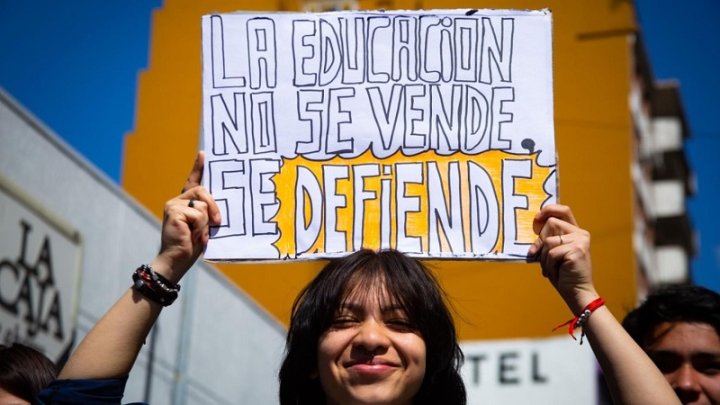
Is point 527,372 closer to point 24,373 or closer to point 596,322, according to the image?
point 24,373

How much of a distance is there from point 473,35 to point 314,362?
88 cm

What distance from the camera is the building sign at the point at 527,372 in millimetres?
13312

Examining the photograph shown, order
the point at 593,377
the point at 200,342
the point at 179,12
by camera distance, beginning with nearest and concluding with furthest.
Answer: the point at 179,12 < the point at 200,342 < the point at 593,377

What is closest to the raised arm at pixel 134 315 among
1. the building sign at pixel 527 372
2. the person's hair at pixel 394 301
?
the person's hair at pixel 394 301

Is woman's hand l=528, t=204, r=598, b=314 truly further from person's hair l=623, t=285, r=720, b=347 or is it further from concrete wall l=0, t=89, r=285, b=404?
concrete wall l=0, t=89, r=285, b=404

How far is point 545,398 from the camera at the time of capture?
13.4 metres

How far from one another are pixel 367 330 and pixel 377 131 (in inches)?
25.1

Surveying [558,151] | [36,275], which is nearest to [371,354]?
[36,275]

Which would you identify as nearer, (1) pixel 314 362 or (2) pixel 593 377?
(1) pixel 314 362

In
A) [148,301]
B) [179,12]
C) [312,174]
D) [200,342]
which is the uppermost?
[179,12]

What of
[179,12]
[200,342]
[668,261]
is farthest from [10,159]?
[668,261]

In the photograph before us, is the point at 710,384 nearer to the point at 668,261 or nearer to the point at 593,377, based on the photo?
the point at 593,377

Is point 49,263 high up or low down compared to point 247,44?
down

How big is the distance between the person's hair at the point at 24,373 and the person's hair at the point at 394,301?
2.07ft
